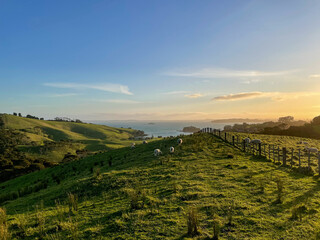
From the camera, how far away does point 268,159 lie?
69.7 feet

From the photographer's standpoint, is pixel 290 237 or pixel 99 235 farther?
pixel 99 235

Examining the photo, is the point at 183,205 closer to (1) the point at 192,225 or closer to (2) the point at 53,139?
(1) the point at 192,225

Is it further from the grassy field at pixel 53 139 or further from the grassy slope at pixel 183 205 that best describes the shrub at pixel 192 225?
the grassy field at pixel 53 139

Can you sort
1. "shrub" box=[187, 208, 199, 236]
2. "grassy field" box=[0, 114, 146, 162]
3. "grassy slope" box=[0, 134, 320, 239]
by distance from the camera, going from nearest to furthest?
"shrub" box=[187, 208, 199, 236]
"grassy slope" box=[0, 134, 320, 239]
"grassy field" box=[0, 114, 146, 162]

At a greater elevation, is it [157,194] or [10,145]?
[157,194]

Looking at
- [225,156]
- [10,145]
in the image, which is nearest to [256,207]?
[225,156]

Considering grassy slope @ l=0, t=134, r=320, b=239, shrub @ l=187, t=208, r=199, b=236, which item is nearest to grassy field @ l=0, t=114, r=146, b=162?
grassy slope @ l=0, t=134, r=320, b=239

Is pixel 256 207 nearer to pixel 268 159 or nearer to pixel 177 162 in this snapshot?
pixel 177 162

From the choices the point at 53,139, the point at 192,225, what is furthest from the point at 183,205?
the point at 53,139

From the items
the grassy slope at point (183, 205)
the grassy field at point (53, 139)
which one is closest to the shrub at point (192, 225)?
the grassy slope at point (183, 205)

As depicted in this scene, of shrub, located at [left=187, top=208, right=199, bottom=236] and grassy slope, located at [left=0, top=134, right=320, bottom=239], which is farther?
grassy slope, located at [left=0, top=134, right=320, bottom=239]

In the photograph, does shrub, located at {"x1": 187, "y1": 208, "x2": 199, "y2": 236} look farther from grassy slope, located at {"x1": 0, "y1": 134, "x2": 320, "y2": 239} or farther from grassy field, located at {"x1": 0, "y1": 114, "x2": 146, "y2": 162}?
grassy field, located at {"x1": 0, "y1": 114, "x2": 146, "y2": 162}

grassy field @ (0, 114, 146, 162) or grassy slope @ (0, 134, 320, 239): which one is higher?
grassy slope @ (0, 134, 320, 239)

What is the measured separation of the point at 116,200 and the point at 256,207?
8.11 metres
